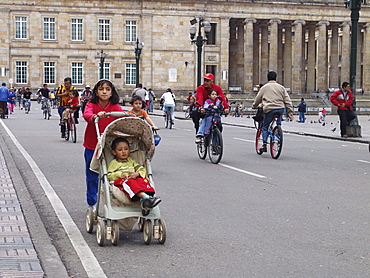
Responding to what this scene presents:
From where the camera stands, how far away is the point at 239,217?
8383 mm

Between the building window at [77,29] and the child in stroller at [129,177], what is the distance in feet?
210

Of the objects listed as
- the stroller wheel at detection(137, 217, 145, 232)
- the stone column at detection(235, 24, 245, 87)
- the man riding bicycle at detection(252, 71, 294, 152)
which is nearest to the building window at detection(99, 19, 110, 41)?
the stone column at detection(235, 24, 245, 87)

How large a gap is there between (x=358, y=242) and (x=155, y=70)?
6476cm

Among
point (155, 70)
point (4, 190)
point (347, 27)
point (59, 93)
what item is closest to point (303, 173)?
point (4, 190)

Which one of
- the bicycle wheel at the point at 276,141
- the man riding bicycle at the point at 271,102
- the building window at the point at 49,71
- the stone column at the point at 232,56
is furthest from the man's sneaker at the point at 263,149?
the stone column at the point at 232,56

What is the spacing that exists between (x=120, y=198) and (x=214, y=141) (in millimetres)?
7982

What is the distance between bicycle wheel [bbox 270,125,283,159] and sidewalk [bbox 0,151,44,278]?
771 cm

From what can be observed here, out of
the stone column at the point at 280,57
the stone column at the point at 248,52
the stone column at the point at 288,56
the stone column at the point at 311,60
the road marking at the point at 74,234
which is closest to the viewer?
the road marking at the point at 74,234

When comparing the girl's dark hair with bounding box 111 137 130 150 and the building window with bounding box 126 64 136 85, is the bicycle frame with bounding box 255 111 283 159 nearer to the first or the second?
the girl's dark hair with bounding box 111 137 130 150

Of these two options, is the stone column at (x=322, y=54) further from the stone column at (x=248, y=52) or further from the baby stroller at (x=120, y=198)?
the baby stroller at (x=120, y=198)

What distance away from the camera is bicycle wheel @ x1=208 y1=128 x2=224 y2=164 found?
47.2ft

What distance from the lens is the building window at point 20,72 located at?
224 feet

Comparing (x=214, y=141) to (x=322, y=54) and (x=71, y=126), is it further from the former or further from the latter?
(x=322, y=54)

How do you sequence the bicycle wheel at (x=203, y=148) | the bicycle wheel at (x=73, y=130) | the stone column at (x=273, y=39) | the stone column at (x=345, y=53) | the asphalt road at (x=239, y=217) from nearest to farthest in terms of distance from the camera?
the asphalt road at (x=239, y=217) → the bicycle wheel at (x=203, y=148) → the bicycle wheel at (x=73, y=130) → the stone column at (x=273, y=39) → the stone column at (x=345, y=53)
